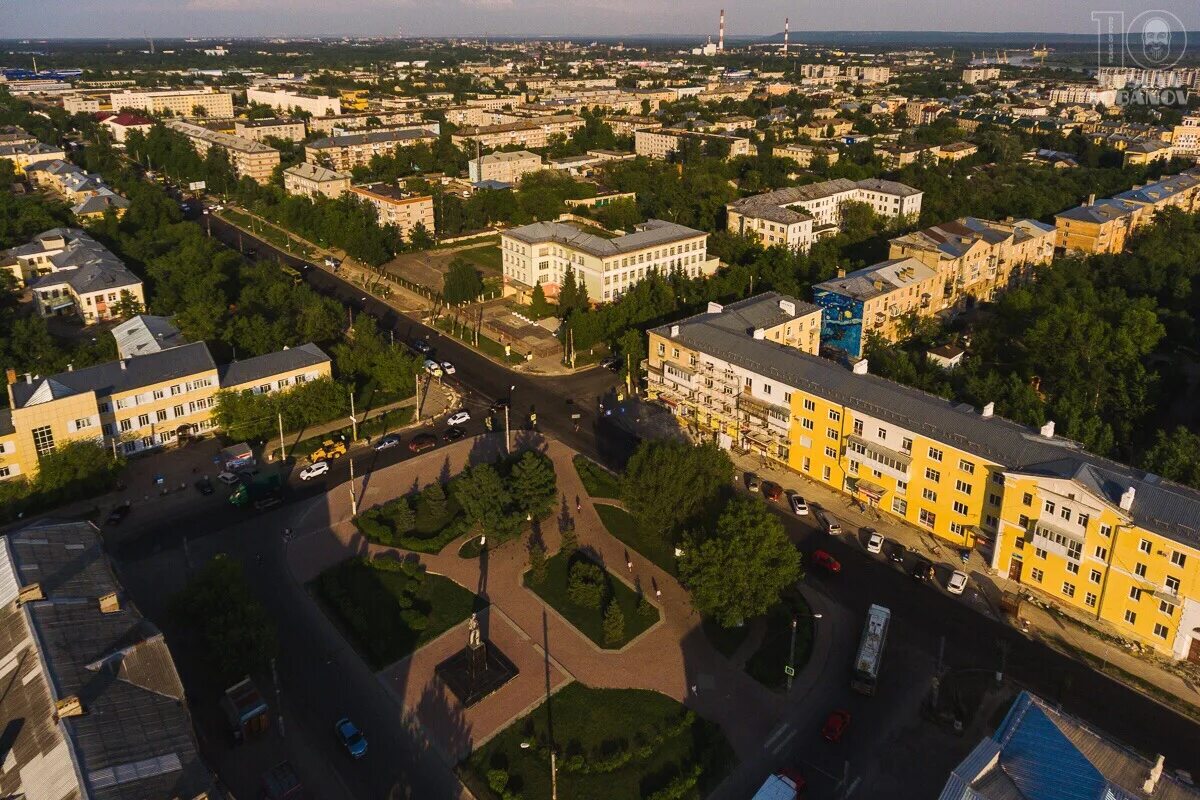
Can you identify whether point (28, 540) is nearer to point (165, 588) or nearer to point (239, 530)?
point (165, 588)

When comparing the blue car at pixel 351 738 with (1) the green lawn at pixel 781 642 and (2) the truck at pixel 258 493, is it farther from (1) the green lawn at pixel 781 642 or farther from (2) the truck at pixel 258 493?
(2) the truck at pixel 258 493

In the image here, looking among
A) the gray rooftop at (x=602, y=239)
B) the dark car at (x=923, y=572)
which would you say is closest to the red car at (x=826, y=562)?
the dark car at (x=923, y=572)

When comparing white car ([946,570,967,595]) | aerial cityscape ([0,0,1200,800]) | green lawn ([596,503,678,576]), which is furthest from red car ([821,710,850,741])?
green lawn ([596,503,678,576])

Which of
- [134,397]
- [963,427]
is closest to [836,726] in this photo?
[963,427]

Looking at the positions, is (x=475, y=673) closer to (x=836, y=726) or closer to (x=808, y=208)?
(x=836, y=726)

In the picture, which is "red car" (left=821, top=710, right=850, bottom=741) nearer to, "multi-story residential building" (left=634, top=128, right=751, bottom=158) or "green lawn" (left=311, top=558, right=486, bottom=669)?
"green lawn" (left=311, top=558, right=486, bottom=669)

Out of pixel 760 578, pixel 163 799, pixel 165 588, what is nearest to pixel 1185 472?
pixel 760 578
